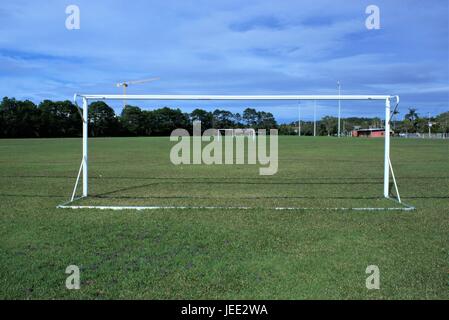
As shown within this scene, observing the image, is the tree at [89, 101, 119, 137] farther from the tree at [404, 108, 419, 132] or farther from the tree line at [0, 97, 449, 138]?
the tree at [404, 108, 419, 132]

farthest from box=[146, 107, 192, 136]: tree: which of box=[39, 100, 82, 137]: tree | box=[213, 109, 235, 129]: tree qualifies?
box=[39, 100, 82, 137]: tree

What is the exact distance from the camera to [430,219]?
7.99 m

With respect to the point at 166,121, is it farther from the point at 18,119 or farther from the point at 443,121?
the point at 443,121

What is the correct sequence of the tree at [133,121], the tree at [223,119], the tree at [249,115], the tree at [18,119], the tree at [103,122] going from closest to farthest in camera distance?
the tree at [249,115] < the tree at [223,119] < the tree at [133,121] < the tree at [103,122] < the tree at [18,119]

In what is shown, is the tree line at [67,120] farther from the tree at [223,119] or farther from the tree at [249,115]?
the tree at [249,115]

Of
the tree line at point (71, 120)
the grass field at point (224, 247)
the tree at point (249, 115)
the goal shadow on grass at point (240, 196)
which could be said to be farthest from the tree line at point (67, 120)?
the grass field at point (224, 247)

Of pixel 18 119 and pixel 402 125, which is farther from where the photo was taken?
pixel 402 125

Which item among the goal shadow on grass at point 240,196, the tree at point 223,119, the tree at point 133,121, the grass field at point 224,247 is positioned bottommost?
the grass field at point 224,247

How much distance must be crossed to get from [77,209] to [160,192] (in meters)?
3.04

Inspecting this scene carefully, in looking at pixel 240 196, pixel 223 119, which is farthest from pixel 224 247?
pixel 223 119

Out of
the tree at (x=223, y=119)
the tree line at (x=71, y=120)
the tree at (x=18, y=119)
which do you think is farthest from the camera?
the tree at (x=18, y=119)

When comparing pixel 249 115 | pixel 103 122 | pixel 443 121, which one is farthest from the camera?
pixel 443 121

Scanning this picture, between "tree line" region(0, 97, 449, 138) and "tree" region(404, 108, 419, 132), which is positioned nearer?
"tree line" region(0, 97, 449, 138)
